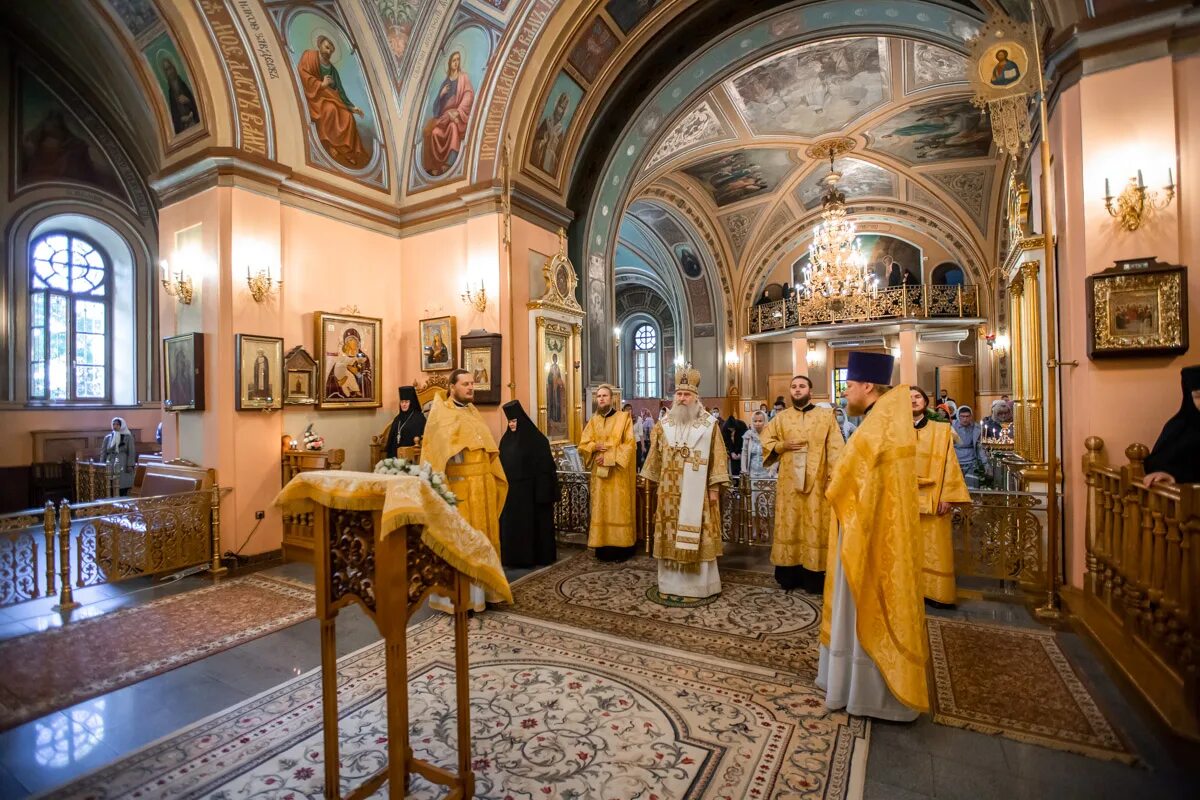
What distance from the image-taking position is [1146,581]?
3.64 m

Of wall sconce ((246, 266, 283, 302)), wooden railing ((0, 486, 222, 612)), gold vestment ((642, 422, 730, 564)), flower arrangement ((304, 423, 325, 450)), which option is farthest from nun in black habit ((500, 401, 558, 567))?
wall sconce ((246, 266, 283, 302))

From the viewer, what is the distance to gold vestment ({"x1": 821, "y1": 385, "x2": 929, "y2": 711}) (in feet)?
10.4

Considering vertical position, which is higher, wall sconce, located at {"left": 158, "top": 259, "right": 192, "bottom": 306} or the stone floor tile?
wall sconce, located at {"left": 158, "top": 259, "right": 192, "bottom": 306}

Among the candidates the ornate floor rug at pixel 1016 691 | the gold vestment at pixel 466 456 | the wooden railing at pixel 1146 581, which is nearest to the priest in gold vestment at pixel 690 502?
the gold vestment at pixel 466 456

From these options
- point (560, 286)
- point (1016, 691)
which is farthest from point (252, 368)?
point (1016, 691)

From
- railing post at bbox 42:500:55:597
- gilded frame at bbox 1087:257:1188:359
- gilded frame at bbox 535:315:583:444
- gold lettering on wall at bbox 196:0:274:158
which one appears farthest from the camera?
gilded frame at bbox 535:315:583:444

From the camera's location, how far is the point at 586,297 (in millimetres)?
9664

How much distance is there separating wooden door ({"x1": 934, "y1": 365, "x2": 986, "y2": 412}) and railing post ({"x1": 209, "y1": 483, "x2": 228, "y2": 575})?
19.9 meters

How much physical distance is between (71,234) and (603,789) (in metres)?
15.4

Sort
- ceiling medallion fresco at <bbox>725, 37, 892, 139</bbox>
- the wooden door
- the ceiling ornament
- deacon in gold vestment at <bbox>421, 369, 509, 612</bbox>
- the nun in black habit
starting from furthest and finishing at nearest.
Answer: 1. the wooden door
2. ceiling medallion fresco at <bbox>725, 37, 892, 139</bbox>
3. the nun in black habit
4. deacon in gold vestment at <bbox>421, 369, 509, 612</bbox>
5. the ceiling ornament

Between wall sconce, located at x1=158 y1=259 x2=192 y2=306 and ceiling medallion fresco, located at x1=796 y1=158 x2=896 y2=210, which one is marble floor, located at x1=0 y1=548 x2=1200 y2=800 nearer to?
wall sconce, located at x1=158 y1=259 x2=192 y2=306

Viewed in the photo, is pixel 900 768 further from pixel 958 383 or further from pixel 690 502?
pixel 958 383

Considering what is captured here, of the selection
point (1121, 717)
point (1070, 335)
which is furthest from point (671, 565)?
point (1070, 335)

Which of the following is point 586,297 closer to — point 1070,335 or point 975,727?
point 1070,335
